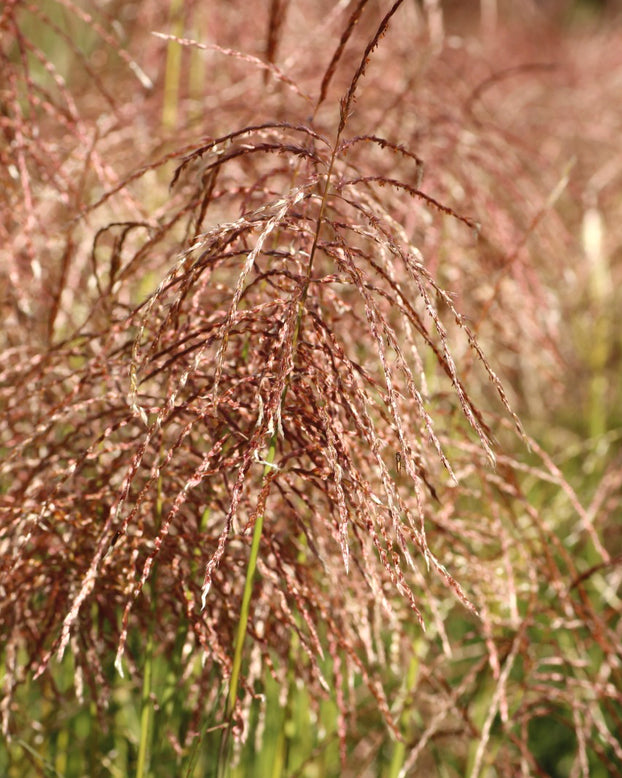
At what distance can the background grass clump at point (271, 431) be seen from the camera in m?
0.88

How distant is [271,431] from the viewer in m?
0.77

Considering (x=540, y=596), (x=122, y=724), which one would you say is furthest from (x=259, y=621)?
(x=540, y=596)

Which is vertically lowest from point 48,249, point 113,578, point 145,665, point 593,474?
point 145,665

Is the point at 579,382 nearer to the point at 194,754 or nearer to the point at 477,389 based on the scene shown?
the point at 477,389

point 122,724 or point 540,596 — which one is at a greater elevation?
point 540,596

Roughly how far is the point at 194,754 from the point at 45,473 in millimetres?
486

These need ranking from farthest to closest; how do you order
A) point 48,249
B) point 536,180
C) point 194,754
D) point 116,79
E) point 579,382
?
point 579,382 → point 536,180 → point 116,79 → point 48,249 → point 194,754

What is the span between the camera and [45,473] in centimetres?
133

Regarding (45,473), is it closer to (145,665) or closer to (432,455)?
(145,665)

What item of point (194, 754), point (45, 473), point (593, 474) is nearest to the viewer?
point (194, 754)

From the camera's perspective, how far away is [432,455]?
121cm

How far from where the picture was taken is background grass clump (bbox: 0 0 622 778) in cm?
88

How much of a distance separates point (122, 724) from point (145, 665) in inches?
31.6

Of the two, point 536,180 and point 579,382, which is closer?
point 536,180
